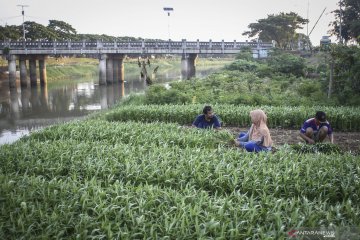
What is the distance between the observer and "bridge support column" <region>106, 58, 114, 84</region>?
4509 centimetres

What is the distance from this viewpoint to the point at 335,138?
1169 cm

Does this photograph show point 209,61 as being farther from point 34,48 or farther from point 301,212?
point 301,212

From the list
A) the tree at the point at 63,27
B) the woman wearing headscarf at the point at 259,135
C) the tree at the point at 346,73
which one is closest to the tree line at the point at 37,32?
the tree at the point at 63,27

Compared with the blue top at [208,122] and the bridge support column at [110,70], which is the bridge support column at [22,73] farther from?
the blue top at [208,122]

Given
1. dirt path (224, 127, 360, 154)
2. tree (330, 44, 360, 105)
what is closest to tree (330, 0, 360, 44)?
tree (330, 44, 360, 105)

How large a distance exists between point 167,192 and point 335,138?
27.0 ft

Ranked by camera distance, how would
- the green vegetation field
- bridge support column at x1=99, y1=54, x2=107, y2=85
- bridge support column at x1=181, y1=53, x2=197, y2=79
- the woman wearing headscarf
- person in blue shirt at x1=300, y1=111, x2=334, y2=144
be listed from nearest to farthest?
the green vegetation field, the woman wearing headscarf, person in blue shirt at x1=300, y1=111, x2=334, y2=144, bridge support column at x1=99, y1=54, x2=107, y2=85, bridge support column at x1=181, y1=53, x2=197, y2=79

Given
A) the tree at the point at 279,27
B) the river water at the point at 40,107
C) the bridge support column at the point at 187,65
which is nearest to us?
the river water at the point at 40,107

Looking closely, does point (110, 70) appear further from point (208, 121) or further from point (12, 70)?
point (208, 121)

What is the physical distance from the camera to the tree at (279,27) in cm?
5375

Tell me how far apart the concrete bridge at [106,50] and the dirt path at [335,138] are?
30663 millimetres

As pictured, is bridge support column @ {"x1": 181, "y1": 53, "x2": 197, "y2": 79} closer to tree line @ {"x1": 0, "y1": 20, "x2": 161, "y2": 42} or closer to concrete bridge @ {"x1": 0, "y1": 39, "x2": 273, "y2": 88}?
concrete bridge @ {"x1": 0, "y1": 39, "x2": 273, "y2": 88}

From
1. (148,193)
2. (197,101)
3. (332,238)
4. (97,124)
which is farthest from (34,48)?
(332,238)

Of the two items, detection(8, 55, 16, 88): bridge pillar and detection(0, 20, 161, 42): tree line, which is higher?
detection(0, 20, 161, 42): tree line
